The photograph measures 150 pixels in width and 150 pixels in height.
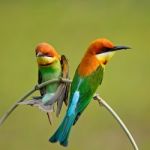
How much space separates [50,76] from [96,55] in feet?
0.80

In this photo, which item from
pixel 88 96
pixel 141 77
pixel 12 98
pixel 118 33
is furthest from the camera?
pixel 118 33

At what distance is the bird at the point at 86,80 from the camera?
2.34 m

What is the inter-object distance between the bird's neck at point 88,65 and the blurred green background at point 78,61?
196 centimetres

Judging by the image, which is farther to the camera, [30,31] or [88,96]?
[30,31]

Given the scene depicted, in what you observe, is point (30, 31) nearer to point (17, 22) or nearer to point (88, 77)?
point (17, 22)

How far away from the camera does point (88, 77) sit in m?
2.42

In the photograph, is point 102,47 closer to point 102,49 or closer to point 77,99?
point 102,49

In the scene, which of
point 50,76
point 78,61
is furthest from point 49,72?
point 78,61

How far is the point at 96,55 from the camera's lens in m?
2.41

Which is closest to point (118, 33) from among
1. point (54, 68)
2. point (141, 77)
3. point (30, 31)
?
point (30, 31)

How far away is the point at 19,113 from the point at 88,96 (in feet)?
7.84

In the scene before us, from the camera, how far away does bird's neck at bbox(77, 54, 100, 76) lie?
7.91 ft

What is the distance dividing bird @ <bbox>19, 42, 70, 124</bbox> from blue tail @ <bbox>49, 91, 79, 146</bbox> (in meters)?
0.04

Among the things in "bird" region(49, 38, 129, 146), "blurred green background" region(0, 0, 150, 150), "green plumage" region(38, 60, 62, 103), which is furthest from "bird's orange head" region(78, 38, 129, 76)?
"blurred green background" region(0, 0, 150, 150)
